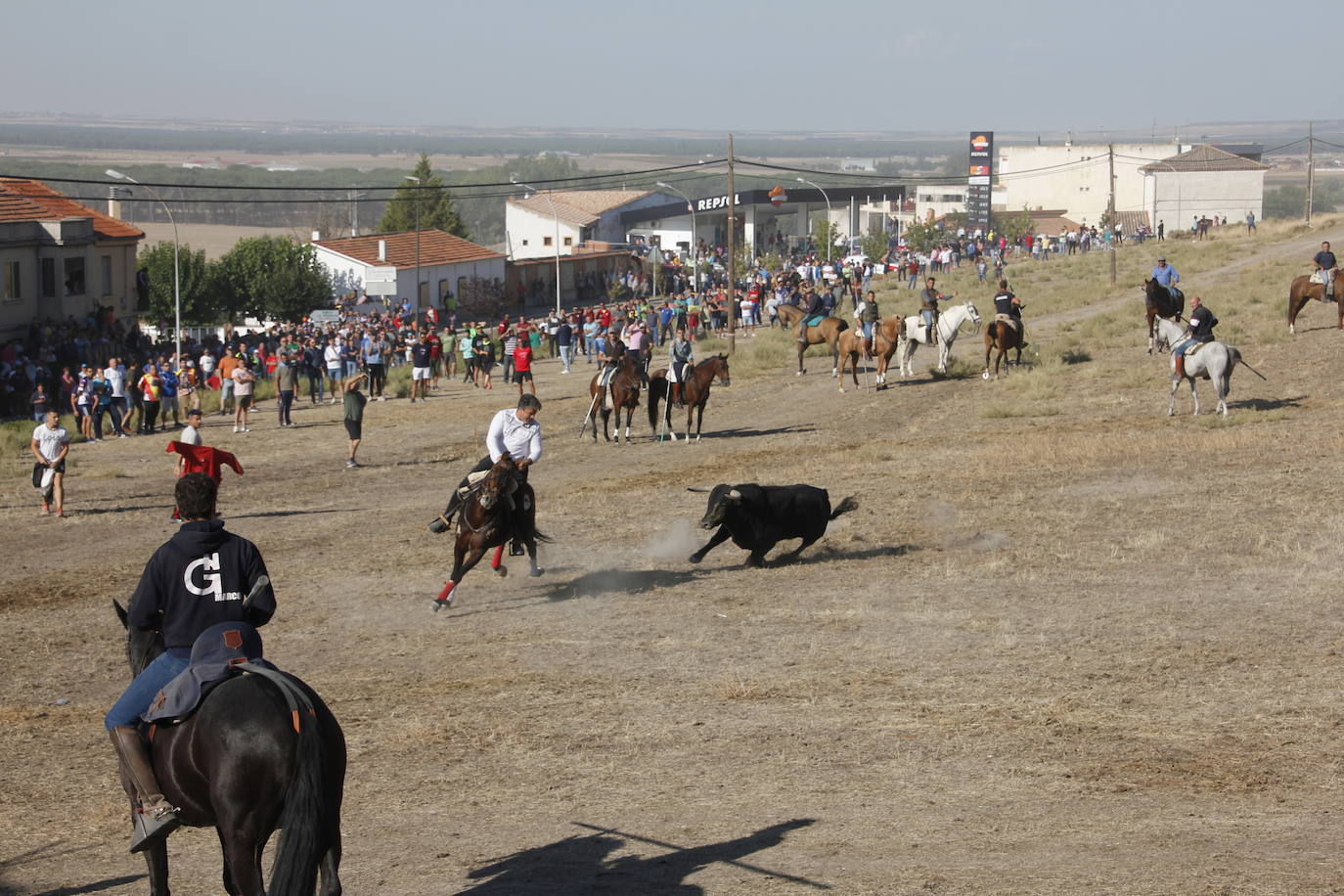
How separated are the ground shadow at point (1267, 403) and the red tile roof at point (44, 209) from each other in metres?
42.1

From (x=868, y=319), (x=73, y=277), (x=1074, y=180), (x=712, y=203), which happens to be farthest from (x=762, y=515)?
(x=1074, y=180)

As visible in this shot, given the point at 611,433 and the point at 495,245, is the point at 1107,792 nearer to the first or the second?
the point at 611,433

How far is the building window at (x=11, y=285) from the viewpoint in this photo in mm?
49625

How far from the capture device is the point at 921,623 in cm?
1381

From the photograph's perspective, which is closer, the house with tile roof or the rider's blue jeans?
the rider's blue jeans

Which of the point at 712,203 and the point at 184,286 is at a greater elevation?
the point at 712,203

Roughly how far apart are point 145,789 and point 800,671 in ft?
21.3

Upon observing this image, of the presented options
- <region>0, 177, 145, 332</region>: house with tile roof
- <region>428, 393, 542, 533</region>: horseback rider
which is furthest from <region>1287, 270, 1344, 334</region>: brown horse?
<region>0, 177, 145, 332</region>: house with tile roof

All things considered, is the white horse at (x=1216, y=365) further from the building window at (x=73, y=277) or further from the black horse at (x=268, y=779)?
the building window at (x=73, y=277)

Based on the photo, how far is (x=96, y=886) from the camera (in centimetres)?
809

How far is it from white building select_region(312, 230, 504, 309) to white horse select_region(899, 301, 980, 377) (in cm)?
4523

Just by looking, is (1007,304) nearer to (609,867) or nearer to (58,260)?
(609,867)

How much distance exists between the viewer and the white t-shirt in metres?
21.5

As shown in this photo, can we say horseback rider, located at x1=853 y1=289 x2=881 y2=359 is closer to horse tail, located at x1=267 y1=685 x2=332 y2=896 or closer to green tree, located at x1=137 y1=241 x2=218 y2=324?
horse tail, located at x1=267 y1=685 x2=332 y2=896
